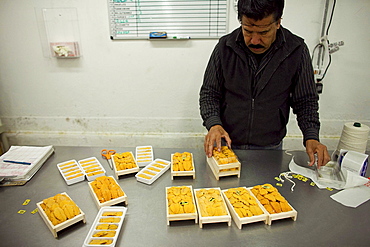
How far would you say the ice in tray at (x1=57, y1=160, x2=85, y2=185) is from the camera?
1.35 m

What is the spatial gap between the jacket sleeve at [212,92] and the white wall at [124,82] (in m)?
0.97

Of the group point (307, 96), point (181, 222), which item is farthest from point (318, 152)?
point (181, 222)

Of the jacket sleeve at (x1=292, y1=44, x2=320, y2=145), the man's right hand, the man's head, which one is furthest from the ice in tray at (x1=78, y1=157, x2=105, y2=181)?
the jacket sleeve at (x1=292, y1=44, x2=320, y2=145)

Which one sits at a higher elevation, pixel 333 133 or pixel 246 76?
pixel 246 76

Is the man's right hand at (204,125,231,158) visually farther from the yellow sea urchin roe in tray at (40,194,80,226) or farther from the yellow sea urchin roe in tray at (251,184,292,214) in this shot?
the yellow sea urchin roe in tray at (40,194,80,226)

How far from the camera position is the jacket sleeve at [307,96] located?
154 cm

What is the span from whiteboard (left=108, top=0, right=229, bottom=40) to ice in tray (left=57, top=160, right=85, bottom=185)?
157 cm

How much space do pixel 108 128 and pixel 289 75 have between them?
7.02 feet

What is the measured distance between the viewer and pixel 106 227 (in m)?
1.01

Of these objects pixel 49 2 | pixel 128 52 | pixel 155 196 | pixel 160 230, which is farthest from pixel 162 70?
pixel 160 230

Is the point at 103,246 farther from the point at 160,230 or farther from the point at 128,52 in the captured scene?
the point at 128,52

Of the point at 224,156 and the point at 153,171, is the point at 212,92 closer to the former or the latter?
the point at 224,156

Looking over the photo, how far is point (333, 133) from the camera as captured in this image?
2846 mm

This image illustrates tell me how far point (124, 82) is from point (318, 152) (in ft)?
6.81
